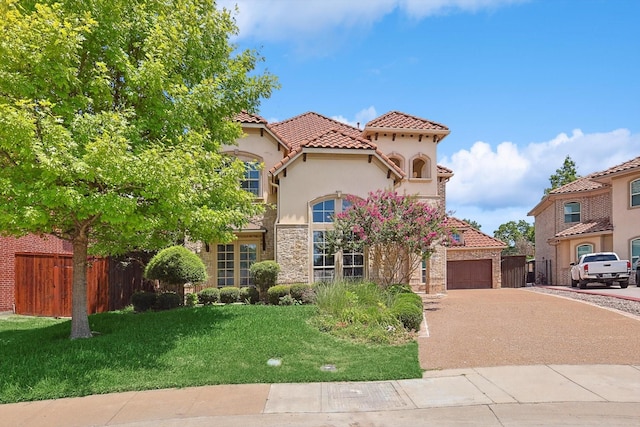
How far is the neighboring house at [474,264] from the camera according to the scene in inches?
1128

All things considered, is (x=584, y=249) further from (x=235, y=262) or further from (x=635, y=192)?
(x=235, y=262)

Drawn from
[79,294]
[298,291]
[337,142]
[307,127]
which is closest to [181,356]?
[79,294]

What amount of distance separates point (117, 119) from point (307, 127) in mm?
15192

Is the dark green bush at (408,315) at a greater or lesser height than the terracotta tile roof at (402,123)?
lesser

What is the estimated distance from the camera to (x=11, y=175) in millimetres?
8625

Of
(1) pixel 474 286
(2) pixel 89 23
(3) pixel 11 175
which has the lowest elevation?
(1) pixel 474 286

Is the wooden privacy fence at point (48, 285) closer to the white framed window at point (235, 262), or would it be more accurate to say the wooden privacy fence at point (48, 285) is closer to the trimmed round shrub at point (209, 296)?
the trimmed round shrub at point (209, 296)

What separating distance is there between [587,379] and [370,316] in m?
4.86

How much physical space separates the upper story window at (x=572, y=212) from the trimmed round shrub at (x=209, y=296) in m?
24.7

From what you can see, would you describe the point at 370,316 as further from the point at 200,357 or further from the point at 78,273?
the point at 78,273

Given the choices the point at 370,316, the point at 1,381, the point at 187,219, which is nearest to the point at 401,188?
the point at 370,316

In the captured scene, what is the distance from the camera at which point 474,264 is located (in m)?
28.9

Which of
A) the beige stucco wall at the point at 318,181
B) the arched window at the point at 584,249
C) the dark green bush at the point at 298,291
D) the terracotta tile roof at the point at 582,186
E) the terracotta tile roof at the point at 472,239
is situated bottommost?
the dark green bush at the point at 298,291

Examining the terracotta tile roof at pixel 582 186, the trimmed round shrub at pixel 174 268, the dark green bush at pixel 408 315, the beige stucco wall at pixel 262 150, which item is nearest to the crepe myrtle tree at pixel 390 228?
the dark green bush at pixel 408 315
